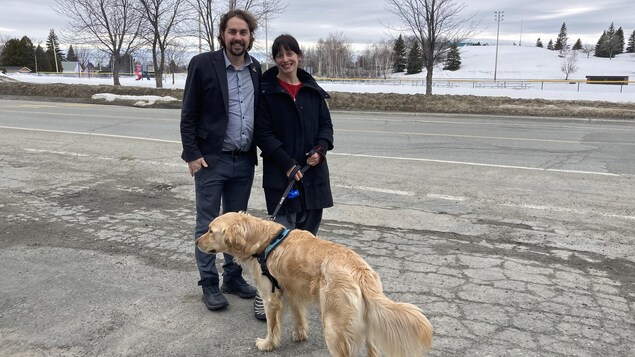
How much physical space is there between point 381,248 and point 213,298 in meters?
1.88

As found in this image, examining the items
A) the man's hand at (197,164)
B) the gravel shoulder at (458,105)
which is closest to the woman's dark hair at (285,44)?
the man's hand at (197,164)

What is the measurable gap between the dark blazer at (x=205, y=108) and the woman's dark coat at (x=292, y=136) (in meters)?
0.28

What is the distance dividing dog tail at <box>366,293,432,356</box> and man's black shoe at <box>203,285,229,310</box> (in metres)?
1.50

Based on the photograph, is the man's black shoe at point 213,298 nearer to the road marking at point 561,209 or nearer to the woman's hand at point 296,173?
the woman's hand at point 296,173

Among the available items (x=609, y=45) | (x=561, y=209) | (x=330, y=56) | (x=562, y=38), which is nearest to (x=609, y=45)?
(x=609, y=45)

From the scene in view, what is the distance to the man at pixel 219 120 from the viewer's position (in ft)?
11.1

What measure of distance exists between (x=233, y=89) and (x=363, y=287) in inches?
70.2

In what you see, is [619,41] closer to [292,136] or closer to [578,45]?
[578,45]

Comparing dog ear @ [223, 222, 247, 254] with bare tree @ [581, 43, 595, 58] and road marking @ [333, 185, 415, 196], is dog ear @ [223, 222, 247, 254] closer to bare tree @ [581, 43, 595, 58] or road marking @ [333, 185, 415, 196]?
road marking @ [333, 185, 415, 196]

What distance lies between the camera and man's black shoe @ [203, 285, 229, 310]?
11.7 ft

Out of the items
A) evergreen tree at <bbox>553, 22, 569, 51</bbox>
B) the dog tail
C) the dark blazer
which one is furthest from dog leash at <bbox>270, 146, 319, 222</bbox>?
evergreen tree at <bbox>553, 22, 569, 51</bbox>

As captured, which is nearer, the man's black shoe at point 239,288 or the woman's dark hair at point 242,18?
the woman's dark hair at point 242,18

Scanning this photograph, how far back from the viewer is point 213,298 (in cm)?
362

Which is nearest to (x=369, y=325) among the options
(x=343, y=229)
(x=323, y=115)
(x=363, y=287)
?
(x=363, y=287)
